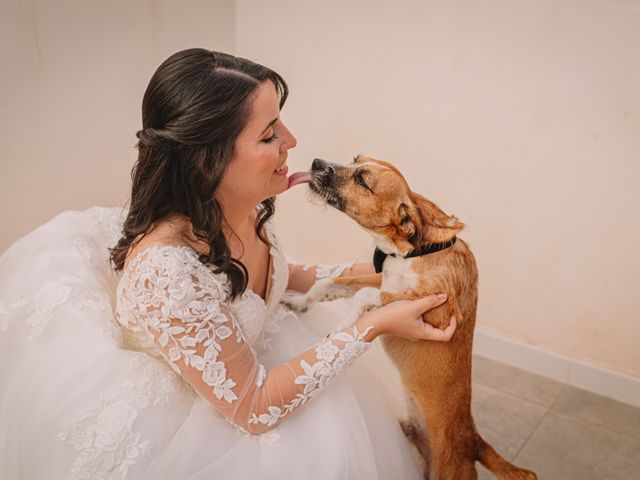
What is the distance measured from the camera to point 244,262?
161 centimetres

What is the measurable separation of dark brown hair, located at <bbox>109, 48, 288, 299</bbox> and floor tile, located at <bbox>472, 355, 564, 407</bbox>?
1.51 m

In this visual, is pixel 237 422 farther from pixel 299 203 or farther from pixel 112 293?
pixel 299 203

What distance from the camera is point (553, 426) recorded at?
2.36 m

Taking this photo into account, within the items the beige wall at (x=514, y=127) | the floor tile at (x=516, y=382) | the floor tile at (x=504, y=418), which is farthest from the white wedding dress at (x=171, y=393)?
the beige wall at (x=514, y=127)

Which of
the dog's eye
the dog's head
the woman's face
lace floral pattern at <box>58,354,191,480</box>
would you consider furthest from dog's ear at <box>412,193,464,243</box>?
lace floral pattern at <box>58,354,191,480</box>

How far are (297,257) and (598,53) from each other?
1.72m

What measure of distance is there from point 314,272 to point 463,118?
41.1 inches

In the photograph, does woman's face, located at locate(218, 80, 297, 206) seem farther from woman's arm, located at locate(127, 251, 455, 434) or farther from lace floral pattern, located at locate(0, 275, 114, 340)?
lace floral pattern, located at locate(0, 275, 114, 340)

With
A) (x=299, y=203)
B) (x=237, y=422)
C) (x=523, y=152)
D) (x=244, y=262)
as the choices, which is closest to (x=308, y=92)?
(x=299, y=203)

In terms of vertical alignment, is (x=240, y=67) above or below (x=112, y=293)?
above

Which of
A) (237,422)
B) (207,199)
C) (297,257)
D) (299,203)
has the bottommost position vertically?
(297,257)

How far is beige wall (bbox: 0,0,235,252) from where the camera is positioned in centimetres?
225

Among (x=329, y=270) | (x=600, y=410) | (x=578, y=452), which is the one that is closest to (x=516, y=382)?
(x=600, y=410)

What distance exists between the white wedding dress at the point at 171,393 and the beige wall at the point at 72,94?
97cm
